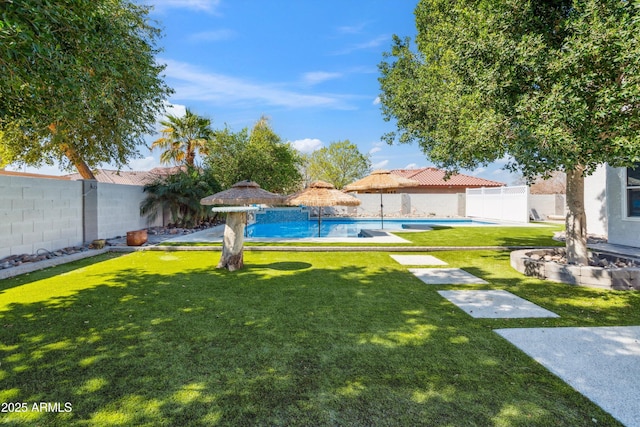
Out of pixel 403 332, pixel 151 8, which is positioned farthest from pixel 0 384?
pixel 151 8

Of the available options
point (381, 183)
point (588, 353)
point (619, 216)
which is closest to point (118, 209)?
point (381, 183)

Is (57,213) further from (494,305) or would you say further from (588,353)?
(588,353)

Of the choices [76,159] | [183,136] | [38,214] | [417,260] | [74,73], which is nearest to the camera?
[74,73]

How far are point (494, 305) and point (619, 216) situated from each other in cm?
910

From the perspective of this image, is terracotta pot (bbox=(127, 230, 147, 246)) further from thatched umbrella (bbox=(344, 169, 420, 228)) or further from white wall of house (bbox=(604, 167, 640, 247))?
white wall of house (bbox=(604, 167, 640, 247))

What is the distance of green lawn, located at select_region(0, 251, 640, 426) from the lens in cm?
256

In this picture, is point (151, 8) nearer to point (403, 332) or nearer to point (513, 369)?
point (403, 332)

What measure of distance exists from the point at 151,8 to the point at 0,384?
14372 millimetres

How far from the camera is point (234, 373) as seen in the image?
3.13 meters

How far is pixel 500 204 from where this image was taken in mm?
23047

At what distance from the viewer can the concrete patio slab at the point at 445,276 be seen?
6.67 m

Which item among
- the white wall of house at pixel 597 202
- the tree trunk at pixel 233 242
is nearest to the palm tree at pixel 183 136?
the tree trunk at pixel 233 242

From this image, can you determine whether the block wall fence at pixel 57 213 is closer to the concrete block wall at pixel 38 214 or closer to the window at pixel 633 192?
the concrete block wall at pixel 38 214

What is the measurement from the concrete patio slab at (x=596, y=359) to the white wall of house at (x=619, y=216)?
8.35 metres
